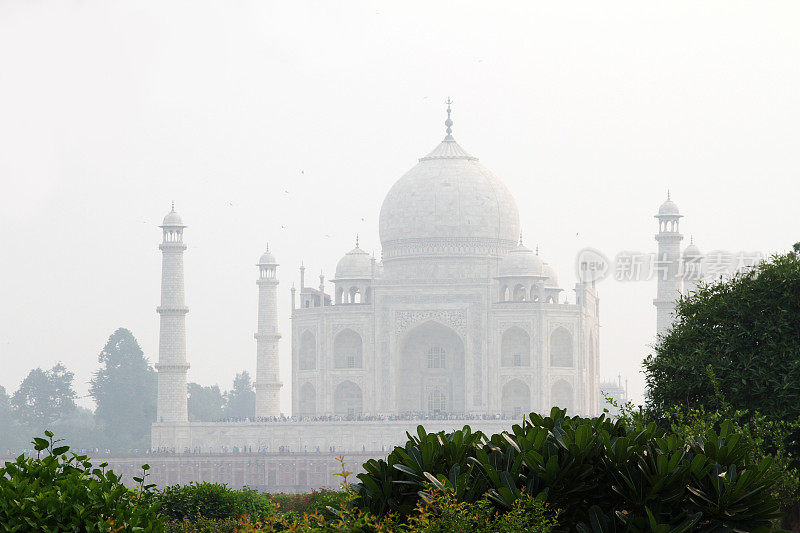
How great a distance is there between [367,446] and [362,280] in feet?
26.6

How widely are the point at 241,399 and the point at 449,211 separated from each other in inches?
1043

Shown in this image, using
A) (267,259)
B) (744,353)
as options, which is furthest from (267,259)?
(744,353)

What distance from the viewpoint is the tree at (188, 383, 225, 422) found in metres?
67.0

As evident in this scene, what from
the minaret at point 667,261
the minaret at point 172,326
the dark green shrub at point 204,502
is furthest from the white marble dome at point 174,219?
the dark green shrub at point 204,502

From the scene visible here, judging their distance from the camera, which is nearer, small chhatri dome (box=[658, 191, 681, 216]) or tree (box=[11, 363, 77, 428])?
small chhatri dome (box=[658, 191, 681, 216])

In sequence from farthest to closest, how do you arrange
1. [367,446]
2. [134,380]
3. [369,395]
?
[134,380]
[369,395]
[367,446]

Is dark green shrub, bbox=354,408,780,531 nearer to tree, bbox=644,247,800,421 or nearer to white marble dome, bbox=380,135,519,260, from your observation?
tree, bbox=644,247,800,421

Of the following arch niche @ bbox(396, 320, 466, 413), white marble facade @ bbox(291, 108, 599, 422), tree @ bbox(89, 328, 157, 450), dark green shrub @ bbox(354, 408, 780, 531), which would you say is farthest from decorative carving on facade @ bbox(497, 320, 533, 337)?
dark green shrub @ bbox(354, 408, 780, 531)

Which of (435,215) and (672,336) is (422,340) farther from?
(672,336)

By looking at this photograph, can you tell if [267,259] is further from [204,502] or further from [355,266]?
[204,502]

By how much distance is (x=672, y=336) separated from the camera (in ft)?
52.3

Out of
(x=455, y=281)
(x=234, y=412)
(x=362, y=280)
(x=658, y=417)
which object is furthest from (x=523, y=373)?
(x=658, y=417)

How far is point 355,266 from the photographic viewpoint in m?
51.9

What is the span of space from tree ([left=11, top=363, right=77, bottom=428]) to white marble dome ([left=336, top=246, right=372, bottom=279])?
1682 centimetres
